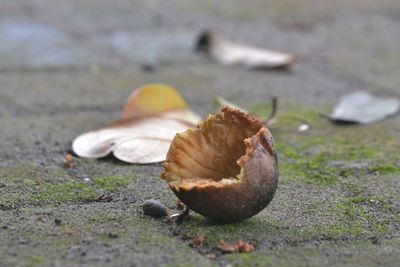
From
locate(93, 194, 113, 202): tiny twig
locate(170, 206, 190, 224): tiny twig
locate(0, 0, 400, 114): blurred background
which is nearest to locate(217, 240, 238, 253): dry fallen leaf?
locate(170, 206, 190, 224): tiny twig

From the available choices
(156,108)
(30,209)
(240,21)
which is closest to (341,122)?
(156,108)

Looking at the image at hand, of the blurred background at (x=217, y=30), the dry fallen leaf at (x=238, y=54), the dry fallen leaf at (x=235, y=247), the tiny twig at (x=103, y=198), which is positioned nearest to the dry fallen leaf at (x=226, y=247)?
the dry fallen leaf at (x=235, y=247)

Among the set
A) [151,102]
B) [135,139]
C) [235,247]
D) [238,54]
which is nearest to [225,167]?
[235,247]

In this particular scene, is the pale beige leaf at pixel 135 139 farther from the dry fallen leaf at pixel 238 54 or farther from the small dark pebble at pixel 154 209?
the dry fallen leaf at pixel 238 54

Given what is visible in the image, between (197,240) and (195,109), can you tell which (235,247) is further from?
(195,109)

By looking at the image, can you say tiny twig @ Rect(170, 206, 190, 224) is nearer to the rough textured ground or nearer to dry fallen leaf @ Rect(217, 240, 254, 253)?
the rough textured ground

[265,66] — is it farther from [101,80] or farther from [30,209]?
[30,209]
